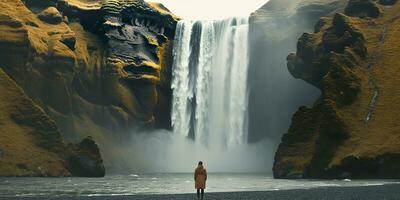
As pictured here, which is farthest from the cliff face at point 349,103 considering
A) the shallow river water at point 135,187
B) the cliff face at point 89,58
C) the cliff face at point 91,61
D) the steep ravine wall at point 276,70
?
the cliff face at point 89,58

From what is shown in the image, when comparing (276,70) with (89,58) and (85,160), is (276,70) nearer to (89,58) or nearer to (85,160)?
(89,58)

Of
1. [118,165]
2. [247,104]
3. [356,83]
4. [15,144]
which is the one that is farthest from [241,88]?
[15,144]

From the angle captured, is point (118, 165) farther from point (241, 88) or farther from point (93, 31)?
point (93, 31)

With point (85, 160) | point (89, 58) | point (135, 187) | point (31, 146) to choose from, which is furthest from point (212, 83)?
point (135, 187)

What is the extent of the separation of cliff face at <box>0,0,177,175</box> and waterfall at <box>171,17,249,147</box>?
29.1ft

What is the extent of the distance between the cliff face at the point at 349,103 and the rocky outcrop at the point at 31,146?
112 ft

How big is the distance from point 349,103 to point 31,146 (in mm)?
54520

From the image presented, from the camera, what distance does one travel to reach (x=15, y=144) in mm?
95812

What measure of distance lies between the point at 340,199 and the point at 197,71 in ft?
336

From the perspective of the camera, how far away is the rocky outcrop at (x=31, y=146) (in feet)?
302

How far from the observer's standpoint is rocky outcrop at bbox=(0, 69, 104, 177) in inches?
3625

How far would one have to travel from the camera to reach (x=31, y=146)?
97.4 meters

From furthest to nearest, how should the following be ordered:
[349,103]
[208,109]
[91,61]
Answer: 1. [91,61]
2. [208,109]
3. [349,103]

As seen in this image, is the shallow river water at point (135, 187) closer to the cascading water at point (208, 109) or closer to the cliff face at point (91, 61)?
the cascading water at point (208, 109)
